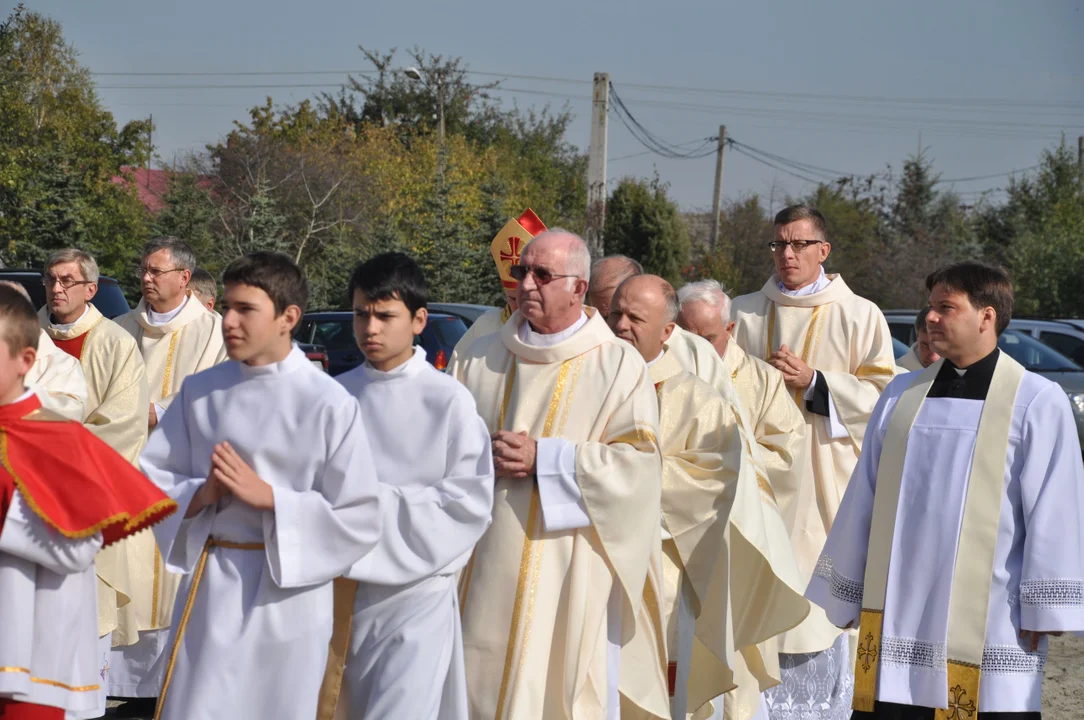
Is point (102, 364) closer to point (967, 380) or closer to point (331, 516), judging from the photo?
point (331, 516)

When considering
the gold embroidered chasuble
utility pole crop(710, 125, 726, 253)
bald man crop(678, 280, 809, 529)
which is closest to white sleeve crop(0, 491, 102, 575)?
bald man crop(678, 280, 809, 529)

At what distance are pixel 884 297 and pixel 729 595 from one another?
31.8m

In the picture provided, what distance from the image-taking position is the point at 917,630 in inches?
179

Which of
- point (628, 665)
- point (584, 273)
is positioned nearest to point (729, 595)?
point (628, 665)

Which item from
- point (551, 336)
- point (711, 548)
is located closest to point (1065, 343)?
point (711, 548)

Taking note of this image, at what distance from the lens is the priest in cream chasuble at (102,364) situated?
251 inches

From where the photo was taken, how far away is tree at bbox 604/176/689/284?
31156mm

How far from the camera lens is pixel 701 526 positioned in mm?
5434

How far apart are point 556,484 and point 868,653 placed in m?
1.18

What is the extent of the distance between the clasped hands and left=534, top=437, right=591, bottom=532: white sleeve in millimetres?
1192

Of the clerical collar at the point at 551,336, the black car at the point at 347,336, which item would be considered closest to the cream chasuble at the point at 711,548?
the clerical collar at the point at 551,336

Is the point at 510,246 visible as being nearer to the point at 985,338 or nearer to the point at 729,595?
the point at 729,595

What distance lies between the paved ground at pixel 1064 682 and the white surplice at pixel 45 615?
3423 millimetres

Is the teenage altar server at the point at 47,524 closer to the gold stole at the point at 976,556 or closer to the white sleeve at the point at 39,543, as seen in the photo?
the white sleeve at the point at 39,543
